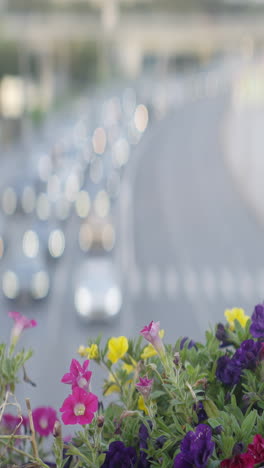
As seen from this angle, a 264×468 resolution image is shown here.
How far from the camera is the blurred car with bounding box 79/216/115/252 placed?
1293 inches

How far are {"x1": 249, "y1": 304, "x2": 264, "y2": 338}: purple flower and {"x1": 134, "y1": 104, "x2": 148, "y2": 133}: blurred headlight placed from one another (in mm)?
81674

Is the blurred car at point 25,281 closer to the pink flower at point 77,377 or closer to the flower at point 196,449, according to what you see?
the pink flower at point 77,377

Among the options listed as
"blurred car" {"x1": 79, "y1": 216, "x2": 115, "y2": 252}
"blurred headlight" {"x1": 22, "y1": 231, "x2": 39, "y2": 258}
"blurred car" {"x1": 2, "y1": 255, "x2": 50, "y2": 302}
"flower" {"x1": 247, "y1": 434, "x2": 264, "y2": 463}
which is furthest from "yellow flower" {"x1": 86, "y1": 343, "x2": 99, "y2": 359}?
"blurred car" {"x1": 79, "y1": 216, "x2": 115, "y2": 252}

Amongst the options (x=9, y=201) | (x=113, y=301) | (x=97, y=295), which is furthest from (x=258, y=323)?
(x=9, y=201)

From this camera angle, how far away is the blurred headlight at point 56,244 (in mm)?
31312

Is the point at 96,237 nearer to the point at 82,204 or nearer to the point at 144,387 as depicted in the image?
the point at 82,204

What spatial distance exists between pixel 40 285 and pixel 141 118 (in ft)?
222

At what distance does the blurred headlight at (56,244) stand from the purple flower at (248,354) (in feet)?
92.8

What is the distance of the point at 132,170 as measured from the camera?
58438mm

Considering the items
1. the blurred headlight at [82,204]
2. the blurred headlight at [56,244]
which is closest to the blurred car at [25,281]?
the blurred headlight at [56,244]

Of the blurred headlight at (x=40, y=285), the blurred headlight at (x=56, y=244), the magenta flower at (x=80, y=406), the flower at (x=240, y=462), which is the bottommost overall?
the blurred headlight at (x=56, y=244)

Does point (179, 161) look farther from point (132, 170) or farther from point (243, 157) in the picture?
point (243, 157)

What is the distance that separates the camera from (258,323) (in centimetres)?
314

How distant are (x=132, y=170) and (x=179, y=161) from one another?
6.47m
